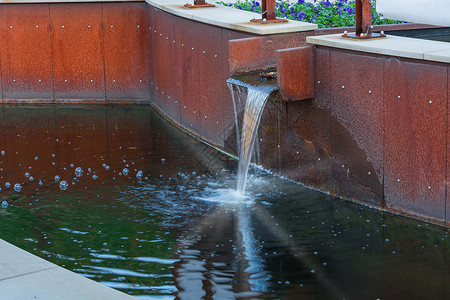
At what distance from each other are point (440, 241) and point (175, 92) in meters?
6.16

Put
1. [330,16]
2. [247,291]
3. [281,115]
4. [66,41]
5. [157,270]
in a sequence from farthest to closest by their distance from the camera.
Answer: [66,41]
[330,16]
[281,115]
[157,270]
[247,291]

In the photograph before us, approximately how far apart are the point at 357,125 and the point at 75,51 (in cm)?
710

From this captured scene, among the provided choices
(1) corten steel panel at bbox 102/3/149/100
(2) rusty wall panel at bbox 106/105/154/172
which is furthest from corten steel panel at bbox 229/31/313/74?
(1) corten steel panel at bbox 102/3/149/100

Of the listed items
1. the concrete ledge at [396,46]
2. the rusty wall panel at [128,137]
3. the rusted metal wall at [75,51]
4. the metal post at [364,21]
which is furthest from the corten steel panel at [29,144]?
the metal post at [364,21]

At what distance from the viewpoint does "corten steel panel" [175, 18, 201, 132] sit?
39.0 feet

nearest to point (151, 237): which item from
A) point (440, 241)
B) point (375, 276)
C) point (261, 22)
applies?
point (375, 276)

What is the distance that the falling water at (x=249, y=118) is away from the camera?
9164 mm

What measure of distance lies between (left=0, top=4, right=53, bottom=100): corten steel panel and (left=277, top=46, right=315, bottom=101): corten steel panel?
667cm

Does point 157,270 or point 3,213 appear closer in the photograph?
point 157,270

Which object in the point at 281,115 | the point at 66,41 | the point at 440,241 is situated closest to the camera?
the point at 440,241

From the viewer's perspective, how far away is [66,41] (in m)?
14.4

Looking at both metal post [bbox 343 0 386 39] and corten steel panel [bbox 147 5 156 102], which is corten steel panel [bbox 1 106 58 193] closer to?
corten steel panel [bbox 147 5 156 102]

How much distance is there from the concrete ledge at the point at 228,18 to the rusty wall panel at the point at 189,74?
0.22 meters

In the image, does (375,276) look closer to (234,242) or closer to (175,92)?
(234,242)
